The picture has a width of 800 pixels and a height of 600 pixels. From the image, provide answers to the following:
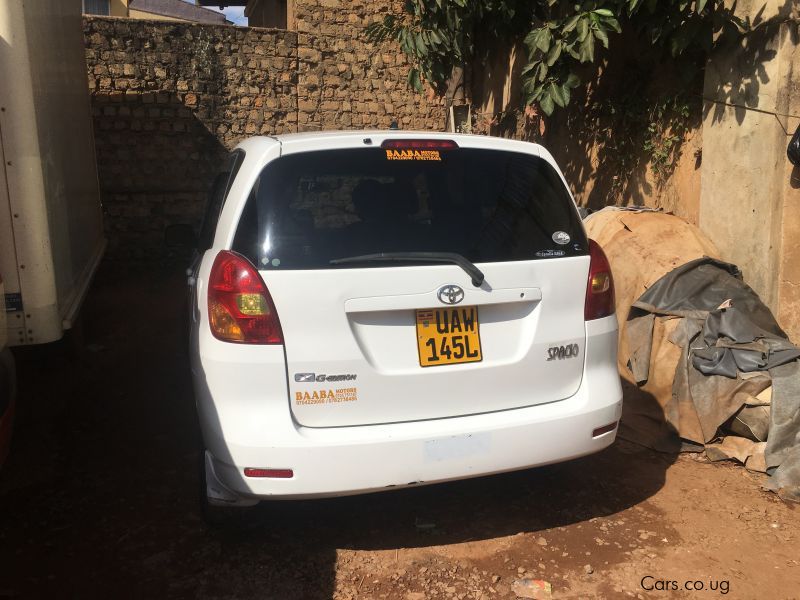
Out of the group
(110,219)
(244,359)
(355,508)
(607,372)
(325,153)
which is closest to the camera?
(244,359)

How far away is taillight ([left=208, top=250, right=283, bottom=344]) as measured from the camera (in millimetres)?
2709

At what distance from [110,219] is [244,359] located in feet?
26.1

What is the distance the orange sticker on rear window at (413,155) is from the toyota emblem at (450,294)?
0.59 meters

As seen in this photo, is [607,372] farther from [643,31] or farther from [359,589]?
[643,31]

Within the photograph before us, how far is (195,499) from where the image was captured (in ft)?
12.0

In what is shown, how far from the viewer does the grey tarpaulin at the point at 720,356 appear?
389cm

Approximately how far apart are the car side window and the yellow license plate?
3.93 ft

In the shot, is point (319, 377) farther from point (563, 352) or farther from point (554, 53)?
point (554, 53)

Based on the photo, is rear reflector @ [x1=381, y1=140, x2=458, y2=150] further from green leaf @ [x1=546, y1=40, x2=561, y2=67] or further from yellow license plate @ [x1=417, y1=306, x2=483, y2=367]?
green leaf @ [x1=546, y1=40, x2=561, y2=67]

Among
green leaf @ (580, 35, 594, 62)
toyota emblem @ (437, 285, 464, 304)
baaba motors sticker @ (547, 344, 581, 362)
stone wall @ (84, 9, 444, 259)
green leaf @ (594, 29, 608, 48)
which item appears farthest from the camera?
stone wall @ (84, 9, 444, 259)

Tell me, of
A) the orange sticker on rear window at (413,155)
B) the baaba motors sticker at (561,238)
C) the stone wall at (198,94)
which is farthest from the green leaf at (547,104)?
the stone wall at (198,94)

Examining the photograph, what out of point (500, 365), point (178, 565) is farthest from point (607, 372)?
point (178, 565)

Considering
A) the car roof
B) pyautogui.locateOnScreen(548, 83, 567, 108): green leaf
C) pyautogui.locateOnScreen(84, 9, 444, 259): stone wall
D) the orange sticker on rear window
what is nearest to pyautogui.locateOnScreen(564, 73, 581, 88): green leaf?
pyautogui.locateOnScreen(548, 83, 567, 108): green leaf

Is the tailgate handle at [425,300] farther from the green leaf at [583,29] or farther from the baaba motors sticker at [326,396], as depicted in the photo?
the green leaf at [583,29]
